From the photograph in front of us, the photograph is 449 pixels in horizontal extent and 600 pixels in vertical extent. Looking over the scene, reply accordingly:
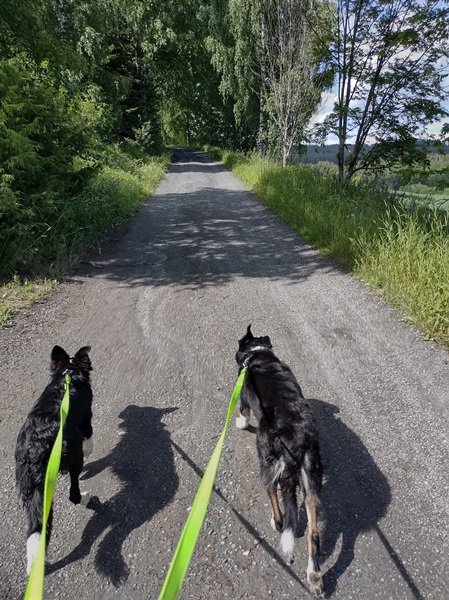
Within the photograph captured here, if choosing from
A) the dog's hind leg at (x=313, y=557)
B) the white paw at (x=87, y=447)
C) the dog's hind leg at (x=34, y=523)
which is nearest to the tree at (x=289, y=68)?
the white paw at (x=87, y=447)

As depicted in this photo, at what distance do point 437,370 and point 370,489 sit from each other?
68.4 inches

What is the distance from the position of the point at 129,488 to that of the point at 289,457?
1.16 metres

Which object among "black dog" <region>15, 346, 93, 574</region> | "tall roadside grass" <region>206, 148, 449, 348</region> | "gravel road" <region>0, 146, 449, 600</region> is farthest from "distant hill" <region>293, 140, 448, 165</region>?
"black dog" <region>15, 346, 93, 574</region>

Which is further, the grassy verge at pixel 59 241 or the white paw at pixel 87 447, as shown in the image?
the grassy verge at pixel 59 241

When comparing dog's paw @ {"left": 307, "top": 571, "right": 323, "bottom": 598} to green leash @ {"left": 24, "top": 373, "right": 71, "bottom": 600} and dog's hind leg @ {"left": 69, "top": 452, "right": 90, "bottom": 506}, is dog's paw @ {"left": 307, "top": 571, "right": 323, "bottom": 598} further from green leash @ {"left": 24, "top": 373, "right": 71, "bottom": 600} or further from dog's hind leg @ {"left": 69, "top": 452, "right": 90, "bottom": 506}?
dog's hind leg @ {"left": 69, "top": 452, "right": 90, "bottom": 506}

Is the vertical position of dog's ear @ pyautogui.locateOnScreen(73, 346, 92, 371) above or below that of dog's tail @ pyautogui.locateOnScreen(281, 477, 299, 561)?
above

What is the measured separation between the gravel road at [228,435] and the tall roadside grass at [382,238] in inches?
11.6

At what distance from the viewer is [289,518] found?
1.87 m

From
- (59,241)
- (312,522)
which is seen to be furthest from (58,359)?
(59,241)

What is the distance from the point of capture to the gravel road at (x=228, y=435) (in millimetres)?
1888

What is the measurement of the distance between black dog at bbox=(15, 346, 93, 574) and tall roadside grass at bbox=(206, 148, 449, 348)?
3.75 meters

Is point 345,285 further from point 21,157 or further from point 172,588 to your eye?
point 21,157

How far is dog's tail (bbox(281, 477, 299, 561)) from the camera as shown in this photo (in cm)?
185

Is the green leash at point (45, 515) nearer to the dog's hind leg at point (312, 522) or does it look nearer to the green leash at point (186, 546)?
the green leash at point (186, 546)
